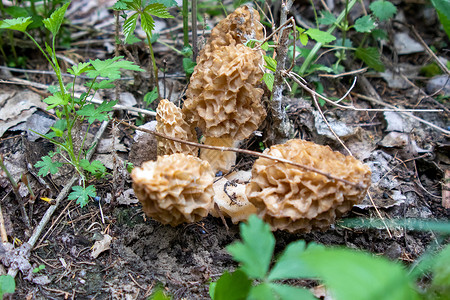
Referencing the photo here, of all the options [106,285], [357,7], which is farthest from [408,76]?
[106,285]

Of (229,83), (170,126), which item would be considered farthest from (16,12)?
(229,83)

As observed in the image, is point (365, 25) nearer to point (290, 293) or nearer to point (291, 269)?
point (291, 269)

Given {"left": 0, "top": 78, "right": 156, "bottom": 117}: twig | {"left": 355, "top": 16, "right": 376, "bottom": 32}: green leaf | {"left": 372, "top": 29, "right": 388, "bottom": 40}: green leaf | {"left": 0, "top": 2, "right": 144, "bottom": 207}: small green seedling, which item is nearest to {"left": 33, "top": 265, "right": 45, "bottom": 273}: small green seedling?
{"left": 0, "top": 2, "right": 144, "bottom": 207}: small green seedling

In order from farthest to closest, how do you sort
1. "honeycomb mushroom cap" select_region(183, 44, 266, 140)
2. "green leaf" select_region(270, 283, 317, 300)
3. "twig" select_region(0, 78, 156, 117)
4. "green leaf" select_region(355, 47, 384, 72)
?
"green leaf" select_region(355, 47, 384, 72), "twig" select_region(0, 78, 156, 117), "honeycomb mushroom cap" select_region(183, 44, 266, 140), "green leaf" select_region(270, 283, 317, 300)

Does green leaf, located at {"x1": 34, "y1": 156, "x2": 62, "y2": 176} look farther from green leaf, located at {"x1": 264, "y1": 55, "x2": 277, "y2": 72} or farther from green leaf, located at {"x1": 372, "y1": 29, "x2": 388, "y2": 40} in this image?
green leaf, located at {"x1": 372, "y1": 29, "x2": 388, "y2": 40}

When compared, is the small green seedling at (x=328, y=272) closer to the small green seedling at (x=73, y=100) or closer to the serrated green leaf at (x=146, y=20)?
the small green seedling at (x=73, y=100)

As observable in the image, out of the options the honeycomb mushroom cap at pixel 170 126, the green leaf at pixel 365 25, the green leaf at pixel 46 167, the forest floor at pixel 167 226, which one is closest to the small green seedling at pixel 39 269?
the forest floor at pixel 167 226

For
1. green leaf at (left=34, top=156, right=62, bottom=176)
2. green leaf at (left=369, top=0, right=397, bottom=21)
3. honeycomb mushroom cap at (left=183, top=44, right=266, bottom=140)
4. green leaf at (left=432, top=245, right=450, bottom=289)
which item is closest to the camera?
green leaf at (left=432, top=245, right=450, bottom=289)

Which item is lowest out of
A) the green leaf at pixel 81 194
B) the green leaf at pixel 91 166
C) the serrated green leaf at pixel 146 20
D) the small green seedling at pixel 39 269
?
the small green seedling at pixel 39 269
